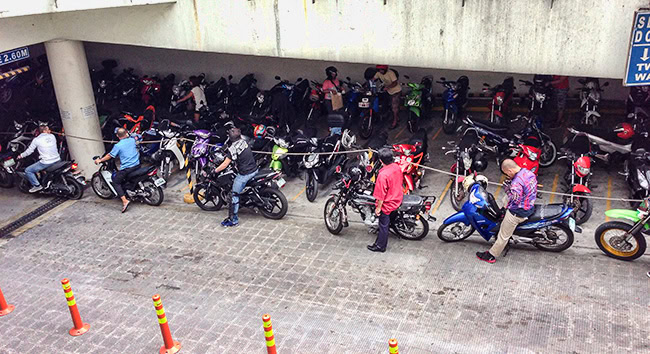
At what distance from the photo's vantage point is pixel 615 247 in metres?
7.40

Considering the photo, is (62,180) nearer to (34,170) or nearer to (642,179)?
(34,170)

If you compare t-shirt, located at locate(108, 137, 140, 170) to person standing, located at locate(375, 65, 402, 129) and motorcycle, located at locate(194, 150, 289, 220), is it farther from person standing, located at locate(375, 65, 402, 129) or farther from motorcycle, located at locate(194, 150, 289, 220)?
person standing, located at locate(375, 65, 402, 129)

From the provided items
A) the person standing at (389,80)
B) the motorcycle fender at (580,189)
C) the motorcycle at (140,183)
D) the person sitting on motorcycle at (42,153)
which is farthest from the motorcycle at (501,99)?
the person sitting on motorcycle at (42,153)

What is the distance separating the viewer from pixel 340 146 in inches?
410

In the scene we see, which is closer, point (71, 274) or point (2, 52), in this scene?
point (71, 274)

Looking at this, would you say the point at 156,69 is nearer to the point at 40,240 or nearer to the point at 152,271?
the point at 40,240

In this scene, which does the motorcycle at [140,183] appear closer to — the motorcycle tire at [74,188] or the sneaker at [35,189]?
the motorcycle tire at [74,188]

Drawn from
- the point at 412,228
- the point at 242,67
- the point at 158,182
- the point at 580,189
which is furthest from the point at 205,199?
the point at 242,67

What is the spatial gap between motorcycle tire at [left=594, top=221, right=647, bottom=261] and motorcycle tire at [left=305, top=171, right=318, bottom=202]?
454 cm

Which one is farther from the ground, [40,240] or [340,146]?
[340,146]

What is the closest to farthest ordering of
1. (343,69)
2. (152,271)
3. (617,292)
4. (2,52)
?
(617,292) → (152,271) → (2,52) → (343,69)

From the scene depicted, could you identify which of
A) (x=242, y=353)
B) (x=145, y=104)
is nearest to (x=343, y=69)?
(x=145, y=104)

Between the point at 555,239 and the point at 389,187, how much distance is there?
2.34 metres

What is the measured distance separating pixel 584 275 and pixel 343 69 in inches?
340
